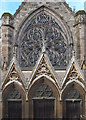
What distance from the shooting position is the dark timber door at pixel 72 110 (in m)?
13.2

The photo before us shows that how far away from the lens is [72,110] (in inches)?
521

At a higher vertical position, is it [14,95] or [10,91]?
[10,91]

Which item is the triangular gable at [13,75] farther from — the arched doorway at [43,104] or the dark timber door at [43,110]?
the dark timber door at [43,110]

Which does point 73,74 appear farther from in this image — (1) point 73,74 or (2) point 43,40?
(2) point 43,40

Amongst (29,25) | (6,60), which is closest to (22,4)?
(29,25)

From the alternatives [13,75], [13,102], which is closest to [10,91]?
[13,102]

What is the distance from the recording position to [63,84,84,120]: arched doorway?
13.2m

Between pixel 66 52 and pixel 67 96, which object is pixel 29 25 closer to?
pixel 66 52

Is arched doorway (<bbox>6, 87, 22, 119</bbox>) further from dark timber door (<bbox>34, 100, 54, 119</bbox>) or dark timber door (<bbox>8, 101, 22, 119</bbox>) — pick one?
dark timber door (<bbox>34, 100, 54, 119</bbox>)

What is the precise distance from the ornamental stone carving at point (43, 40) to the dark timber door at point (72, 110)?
3598 mm

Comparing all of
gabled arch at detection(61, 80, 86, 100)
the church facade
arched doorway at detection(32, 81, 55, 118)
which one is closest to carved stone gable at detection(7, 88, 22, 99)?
the church facade

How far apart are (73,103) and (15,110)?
Answer: 4.20 meters

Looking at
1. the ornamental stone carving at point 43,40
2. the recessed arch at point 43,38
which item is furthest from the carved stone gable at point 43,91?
the ornamental stone carving at point 43,40

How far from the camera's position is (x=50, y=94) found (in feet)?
44.0
